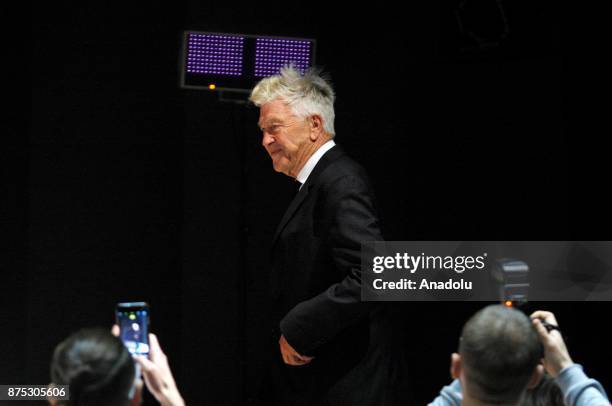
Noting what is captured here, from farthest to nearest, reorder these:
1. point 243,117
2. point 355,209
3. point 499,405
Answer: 1. point 243,117
2. point 355,209
3. point 499,405

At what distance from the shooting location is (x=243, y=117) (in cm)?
420

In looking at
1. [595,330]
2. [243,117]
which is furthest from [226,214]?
[595,330]

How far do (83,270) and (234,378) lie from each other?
88 cm

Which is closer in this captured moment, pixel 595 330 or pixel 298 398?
pixel 298 398

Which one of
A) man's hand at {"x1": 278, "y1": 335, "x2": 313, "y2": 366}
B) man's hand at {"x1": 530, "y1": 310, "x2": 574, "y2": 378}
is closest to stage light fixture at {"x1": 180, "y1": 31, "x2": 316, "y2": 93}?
man's hand at {"x1": 278, "y1": 335, "x2": 313, "y2": 366}

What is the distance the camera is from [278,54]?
4047mm

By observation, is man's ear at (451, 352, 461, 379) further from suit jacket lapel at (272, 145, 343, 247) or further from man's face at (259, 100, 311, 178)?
man's face at (259, 100, 311, 178)

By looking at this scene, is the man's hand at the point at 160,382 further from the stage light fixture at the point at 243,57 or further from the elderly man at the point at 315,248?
the stage light fixture at the point at 243,57

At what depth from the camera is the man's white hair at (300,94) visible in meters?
3.31

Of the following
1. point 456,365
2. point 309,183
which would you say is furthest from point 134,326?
point 309,183

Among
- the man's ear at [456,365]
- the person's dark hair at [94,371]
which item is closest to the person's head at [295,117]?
the man's ear at [456,365]

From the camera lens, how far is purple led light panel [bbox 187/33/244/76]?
4.01m

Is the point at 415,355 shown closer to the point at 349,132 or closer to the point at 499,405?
the point at 349,132

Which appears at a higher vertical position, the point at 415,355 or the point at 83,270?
the point at 83,270
